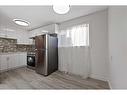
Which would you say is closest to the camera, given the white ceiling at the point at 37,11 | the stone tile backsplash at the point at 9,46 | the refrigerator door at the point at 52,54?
the white ceiling at the point at 37,11

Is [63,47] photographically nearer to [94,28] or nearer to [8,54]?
[94,28]

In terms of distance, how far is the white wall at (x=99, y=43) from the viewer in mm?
2602

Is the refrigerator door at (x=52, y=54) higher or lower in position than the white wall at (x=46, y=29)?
lower

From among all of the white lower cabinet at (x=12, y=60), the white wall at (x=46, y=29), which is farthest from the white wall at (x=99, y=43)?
the white lower cabinet at (x=12, y=60)

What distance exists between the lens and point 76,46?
126 inches

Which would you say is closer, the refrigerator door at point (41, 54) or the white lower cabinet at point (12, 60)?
the refrigerator door at point (41, 54)

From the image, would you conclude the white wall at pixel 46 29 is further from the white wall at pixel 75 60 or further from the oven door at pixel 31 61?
the oven door at pixel 31 61

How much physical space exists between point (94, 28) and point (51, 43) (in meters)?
1.65

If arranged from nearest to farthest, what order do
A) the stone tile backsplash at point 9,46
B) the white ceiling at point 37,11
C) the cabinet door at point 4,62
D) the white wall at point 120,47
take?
1. the white wall at point 120,47
2. the white ceiling at point 37,11
3. the cabinet door at point 4,62
4. the stone tile backsplash at point 9,46

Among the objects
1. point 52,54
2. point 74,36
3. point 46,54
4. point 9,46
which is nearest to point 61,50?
point 52,54

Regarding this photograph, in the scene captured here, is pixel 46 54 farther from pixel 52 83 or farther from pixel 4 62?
pixel 4 62

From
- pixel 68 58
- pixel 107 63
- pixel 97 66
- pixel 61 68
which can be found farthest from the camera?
pixel 61 68

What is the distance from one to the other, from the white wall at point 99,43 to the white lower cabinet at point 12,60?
137 inches

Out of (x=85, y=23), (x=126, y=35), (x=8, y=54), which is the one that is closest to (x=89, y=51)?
(x=85, y=23)
